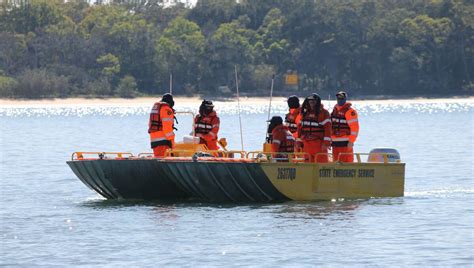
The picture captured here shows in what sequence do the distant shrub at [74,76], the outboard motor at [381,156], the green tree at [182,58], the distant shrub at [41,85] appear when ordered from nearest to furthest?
the outboard motor at [381,156], the distant shrub at [41,85], the distant shrub at [74,76], the green tree at [182,58]

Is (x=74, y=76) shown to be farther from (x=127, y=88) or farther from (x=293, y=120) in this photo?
(x=293, y=120)

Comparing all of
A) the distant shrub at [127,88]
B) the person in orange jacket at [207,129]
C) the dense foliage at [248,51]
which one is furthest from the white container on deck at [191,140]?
the distant shrub at [127,88]

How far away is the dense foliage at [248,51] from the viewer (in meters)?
128

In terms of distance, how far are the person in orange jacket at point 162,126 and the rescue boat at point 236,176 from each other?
0.23 metres

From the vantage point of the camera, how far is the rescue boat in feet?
80.2

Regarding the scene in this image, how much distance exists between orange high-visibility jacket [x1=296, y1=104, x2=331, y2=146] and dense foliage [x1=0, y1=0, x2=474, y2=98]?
96.5 m

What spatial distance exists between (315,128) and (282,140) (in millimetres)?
617

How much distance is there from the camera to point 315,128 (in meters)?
25.1

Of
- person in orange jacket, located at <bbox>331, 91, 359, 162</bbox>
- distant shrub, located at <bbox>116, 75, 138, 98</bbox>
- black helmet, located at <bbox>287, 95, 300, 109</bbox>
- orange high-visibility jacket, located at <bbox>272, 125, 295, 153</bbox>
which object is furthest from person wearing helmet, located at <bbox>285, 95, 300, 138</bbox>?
distant shrub, located at <bbox>116, 75, 138, 98</bbox>

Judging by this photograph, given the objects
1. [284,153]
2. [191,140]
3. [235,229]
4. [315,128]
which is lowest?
[235,229]

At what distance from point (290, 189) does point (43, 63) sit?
107m

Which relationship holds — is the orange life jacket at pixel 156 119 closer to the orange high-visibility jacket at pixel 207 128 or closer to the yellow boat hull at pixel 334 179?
the orange high-visibility jacket at pixel 207 128

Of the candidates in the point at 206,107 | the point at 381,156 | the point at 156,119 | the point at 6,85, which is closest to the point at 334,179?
the point at 381,156

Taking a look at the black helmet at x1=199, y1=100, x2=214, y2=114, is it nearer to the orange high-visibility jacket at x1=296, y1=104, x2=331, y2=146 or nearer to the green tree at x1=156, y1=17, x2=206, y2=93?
the orange high-visibility jacket at x1=296, y1=104, x2=331, y2=146
